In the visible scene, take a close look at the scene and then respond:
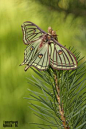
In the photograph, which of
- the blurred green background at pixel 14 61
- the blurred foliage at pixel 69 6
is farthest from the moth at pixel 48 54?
the blurred green background at pixel 14 61

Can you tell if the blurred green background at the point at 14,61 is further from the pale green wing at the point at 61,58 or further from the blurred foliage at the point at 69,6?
the pale green wing at the point at 61,58

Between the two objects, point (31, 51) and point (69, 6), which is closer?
point (31, 51)

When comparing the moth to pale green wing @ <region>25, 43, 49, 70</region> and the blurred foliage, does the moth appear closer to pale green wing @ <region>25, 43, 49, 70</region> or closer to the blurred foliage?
pale green wing @ <region>25, 43, 49, 70</region>

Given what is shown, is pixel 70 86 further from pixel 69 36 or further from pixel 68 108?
pixel 69 36

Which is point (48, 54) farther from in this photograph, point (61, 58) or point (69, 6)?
point (69, 6)

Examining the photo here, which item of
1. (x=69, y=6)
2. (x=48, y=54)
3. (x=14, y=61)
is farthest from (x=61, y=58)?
(x=14, y=61)

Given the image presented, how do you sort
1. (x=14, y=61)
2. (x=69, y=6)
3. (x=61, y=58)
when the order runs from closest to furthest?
(x=61, y=58)
(x=69, y=6)
(x=14, y=61)

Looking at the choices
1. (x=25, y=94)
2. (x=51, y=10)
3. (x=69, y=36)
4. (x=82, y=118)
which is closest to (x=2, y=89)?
(x=25, y=94)

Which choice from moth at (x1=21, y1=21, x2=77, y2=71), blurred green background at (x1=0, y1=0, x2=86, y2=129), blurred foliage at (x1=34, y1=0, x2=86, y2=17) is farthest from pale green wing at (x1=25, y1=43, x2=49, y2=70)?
Result: blurred green background at (x1=0, y1=0, x2=86, y2=129)
